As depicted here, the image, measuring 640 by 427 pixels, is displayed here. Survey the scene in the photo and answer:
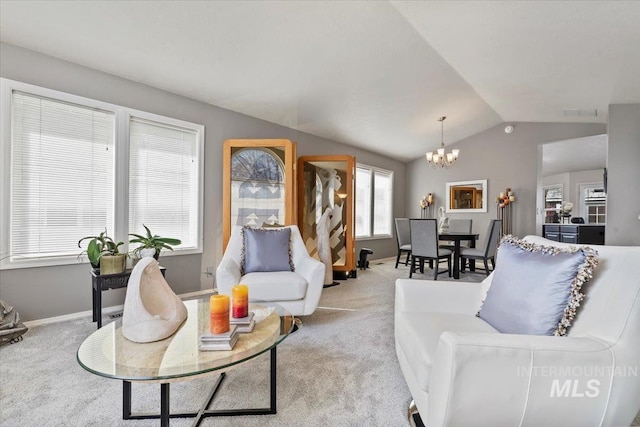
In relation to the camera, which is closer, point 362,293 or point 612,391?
point 612,391

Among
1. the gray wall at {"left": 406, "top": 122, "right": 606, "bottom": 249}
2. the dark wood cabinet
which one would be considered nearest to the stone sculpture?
the gray wall at {"left": 406, "top": 122, "right": 606, "bottom": 249}

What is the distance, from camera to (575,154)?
22.1 ft

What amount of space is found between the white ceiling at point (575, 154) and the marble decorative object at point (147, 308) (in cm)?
661

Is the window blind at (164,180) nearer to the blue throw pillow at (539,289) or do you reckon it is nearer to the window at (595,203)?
the blue throw pillow at (539,289)

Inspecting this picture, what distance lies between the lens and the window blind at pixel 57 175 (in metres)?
2.65

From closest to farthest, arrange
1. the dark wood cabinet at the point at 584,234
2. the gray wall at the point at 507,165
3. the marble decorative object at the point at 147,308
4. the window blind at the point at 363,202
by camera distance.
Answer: the marble decorative object at the point at 147,308, the dark wood cabinet at the point at 584,234, the gray wall at the point at 507,165, the window blind at the point at 363,202

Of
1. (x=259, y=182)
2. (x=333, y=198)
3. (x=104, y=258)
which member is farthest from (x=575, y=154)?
(x=104, y=258)

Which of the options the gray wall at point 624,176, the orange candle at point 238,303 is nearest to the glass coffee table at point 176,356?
the orange candle at point 238,303

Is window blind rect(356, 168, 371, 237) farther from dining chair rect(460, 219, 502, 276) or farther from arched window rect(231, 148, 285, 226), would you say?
arched window rect(231, 148, 285, 226)

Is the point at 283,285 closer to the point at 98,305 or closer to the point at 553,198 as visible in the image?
the point at 98,305

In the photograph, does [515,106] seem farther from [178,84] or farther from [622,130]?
[178,84]

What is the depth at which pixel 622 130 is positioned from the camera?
3881 millimetres

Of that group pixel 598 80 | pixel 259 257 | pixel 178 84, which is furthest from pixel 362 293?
pixel 598 80

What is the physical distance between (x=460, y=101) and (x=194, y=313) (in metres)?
4.74
